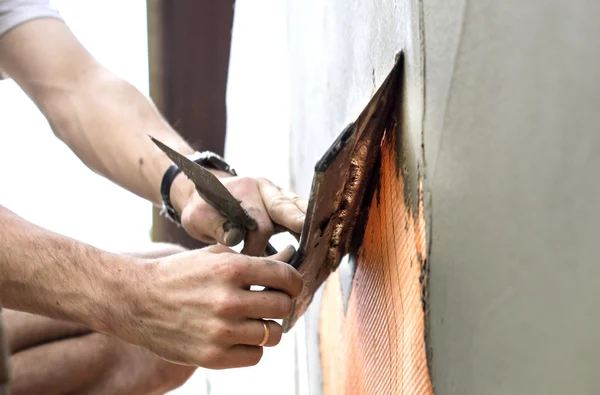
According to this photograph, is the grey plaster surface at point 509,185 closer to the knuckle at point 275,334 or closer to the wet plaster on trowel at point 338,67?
the wet plaster on trowel at point 338,67

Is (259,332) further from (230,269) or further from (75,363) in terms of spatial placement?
(75,363)

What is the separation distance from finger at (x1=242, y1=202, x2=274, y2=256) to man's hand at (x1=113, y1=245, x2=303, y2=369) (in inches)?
5.5

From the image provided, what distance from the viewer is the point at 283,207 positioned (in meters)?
1.23

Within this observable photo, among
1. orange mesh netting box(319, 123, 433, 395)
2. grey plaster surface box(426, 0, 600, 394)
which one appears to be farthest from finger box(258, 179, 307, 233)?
grey plaster surface box(426, 0, 600, 394)

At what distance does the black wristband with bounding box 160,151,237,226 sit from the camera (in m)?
1.48

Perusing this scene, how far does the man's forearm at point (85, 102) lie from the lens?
1729 mm

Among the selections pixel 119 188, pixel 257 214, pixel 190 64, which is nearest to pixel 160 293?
pixel 257 214

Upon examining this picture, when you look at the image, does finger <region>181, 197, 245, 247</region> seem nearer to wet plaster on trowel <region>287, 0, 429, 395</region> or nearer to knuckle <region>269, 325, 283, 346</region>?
knuckle <region>269, 325, 283, 346</region>

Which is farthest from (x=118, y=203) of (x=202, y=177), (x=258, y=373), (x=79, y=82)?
(x=202, y=177)

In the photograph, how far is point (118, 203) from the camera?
3.44 m

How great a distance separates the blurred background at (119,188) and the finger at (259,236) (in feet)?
3.96

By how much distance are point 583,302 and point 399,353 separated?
1.32 feet

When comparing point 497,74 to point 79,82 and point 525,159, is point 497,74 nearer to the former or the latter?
point 525,159

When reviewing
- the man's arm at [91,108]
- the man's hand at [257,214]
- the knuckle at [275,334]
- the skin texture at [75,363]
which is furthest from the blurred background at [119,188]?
the knuckle at [275,334]
